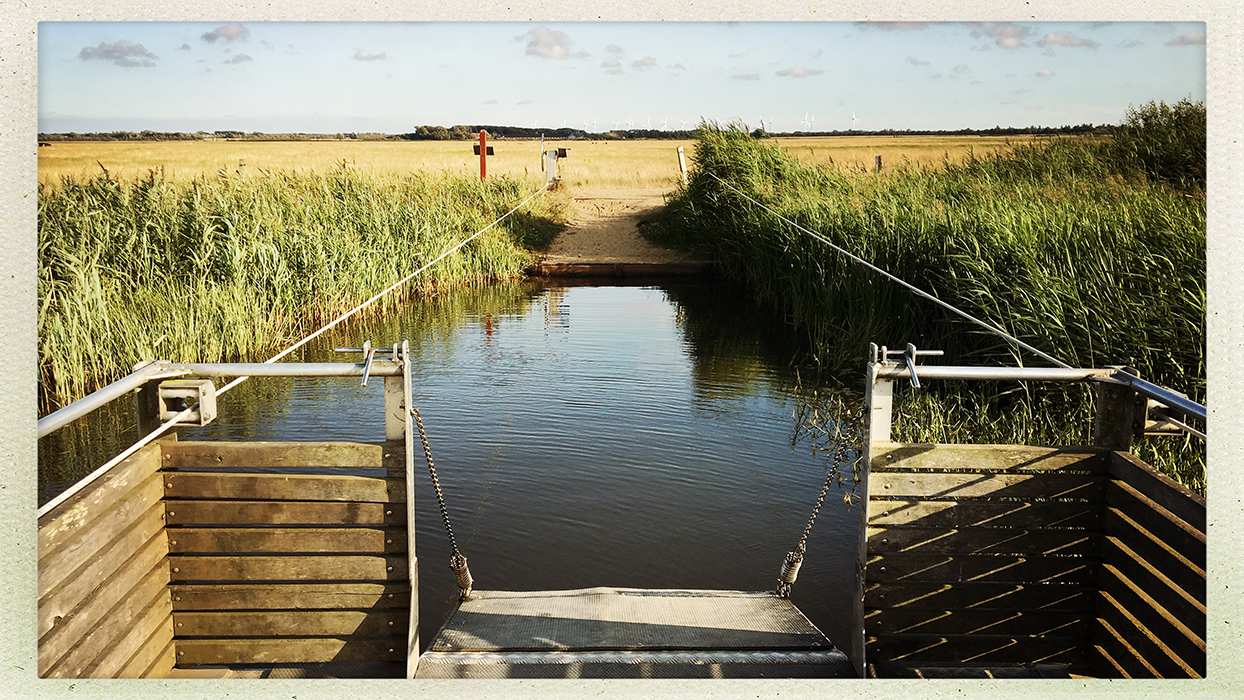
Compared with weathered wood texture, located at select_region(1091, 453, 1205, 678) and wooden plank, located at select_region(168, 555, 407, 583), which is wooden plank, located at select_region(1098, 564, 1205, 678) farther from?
wooden plank, located at select_region(168, 555, 407, 583)

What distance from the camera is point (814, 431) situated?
234 inches

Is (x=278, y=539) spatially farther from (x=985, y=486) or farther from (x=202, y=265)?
(x=202, y=265)

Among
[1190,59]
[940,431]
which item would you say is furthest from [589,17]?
[940,431]

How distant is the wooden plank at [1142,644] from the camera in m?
2.38

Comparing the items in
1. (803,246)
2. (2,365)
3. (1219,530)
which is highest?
(803,246)

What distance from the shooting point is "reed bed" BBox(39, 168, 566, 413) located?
20.4ft

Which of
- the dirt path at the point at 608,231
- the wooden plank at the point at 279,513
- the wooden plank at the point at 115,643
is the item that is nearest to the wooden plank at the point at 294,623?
the wooden plank at the point at 115,643

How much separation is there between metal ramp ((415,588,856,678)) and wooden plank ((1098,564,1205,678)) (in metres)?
0.78

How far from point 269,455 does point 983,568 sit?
7.02 ft

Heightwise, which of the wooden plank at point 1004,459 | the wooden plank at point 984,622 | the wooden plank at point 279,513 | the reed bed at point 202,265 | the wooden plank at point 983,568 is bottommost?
the wooden plank at point 984,622

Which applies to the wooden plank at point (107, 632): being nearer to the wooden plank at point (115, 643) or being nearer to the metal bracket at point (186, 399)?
the wooden plank at point (115, 643)

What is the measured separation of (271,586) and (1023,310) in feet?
14.7

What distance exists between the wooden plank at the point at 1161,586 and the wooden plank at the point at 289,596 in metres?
2.07

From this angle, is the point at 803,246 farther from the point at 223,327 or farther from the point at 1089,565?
the point at 1089,565
